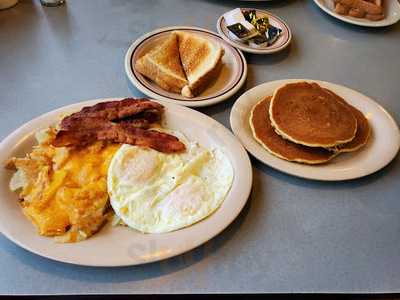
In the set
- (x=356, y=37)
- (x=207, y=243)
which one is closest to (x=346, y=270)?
(x=207, y=243)

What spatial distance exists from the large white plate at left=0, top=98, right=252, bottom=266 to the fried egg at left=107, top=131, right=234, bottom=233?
0.08ft

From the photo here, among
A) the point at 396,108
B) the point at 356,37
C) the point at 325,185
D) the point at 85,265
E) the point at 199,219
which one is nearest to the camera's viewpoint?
the point at 85,265

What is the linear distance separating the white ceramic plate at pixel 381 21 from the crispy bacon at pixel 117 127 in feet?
3.77

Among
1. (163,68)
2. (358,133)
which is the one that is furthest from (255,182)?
(163,68)

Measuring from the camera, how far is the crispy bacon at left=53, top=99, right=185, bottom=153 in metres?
1.11

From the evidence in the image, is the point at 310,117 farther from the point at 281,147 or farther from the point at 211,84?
the point at 211,84

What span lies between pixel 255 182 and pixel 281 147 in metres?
0.14

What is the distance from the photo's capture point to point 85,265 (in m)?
0.89

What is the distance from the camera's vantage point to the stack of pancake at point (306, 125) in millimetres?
1194

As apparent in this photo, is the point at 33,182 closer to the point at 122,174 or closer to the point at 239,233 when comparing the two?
the point at 122,174

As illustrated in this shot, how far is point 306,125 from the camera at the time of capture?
1.23 m

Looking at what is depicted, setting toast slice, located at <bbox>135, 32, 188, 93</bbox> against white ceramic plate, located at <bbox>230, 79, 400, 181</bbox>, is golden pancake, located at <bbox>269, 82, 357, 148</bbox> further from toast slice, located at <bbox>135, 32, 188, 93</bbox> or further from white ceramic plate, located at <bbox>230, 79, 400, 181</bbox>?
toast slice, located at <bbox>135, 32, 188, 93</bbox>

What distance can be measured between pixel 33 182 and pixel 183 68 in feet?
2.45

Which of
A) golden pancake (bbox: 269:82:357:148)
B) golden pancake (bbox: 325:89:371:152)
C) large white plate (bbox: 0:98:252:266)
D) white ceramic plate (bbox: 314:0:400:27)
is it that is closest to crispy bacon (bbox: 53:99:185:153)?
large white plate (bbox: 0:98:252:266)
